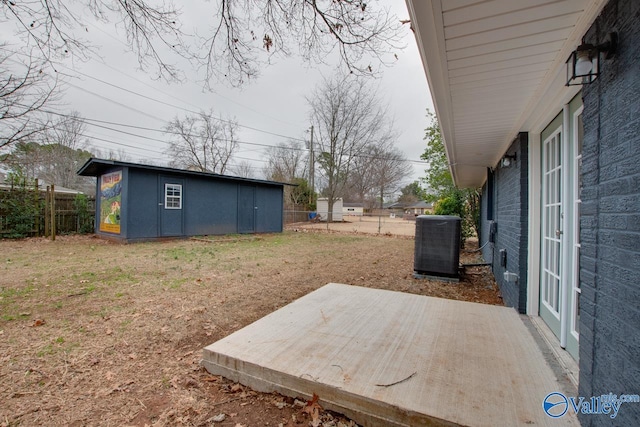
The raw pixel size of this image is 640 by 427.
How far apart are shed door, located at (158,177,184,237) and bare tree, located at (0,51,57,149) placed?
3.50m

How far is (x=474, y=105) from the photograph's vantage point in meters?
2.68

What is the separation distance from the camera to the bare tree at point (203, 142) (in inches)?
829

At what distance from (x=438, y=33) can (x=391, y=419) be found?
206cm

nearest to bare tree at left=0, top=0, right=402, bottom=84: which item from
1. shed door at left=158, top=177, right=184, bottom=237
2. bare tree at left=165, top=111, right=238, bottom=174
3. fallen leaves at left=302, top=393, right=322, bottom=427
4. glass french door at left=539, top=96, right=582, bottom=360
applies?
glass french door at left=539, top=96, right=582, bottom=360

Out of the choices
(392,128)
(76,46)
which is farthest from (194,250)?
(392,128)

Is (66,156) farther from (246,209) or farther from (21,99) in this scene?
(21,99)

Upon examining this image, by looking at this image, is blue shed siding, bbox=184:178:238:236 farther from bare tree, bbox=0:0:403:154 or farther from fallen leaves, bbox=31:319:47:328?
fallen leaves, bbox=31:319:47:328

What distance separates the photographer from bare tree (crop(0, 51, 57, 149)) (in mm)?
5732

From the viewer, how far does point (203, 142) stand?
72.7ft

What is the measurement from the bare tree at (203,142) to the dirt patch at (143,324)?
15.9m

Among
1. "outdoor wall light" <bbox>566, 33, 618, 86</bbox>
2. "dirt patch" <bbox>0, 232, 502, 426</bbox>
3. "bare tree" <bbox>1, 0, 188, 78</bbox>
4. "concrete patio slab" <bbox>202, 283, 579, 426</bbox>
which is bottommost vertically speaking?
"dirt patch" <bbox>0, 232, 502, 426</bbox>

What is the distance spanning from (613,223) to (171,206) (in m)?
11.2

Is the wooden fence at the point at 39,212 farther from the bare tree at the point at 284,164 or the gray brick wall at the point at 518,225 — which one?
the bare tree at the point at 284,164

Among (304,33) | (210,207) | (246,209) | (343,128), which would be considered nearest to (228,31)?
(304,33)
